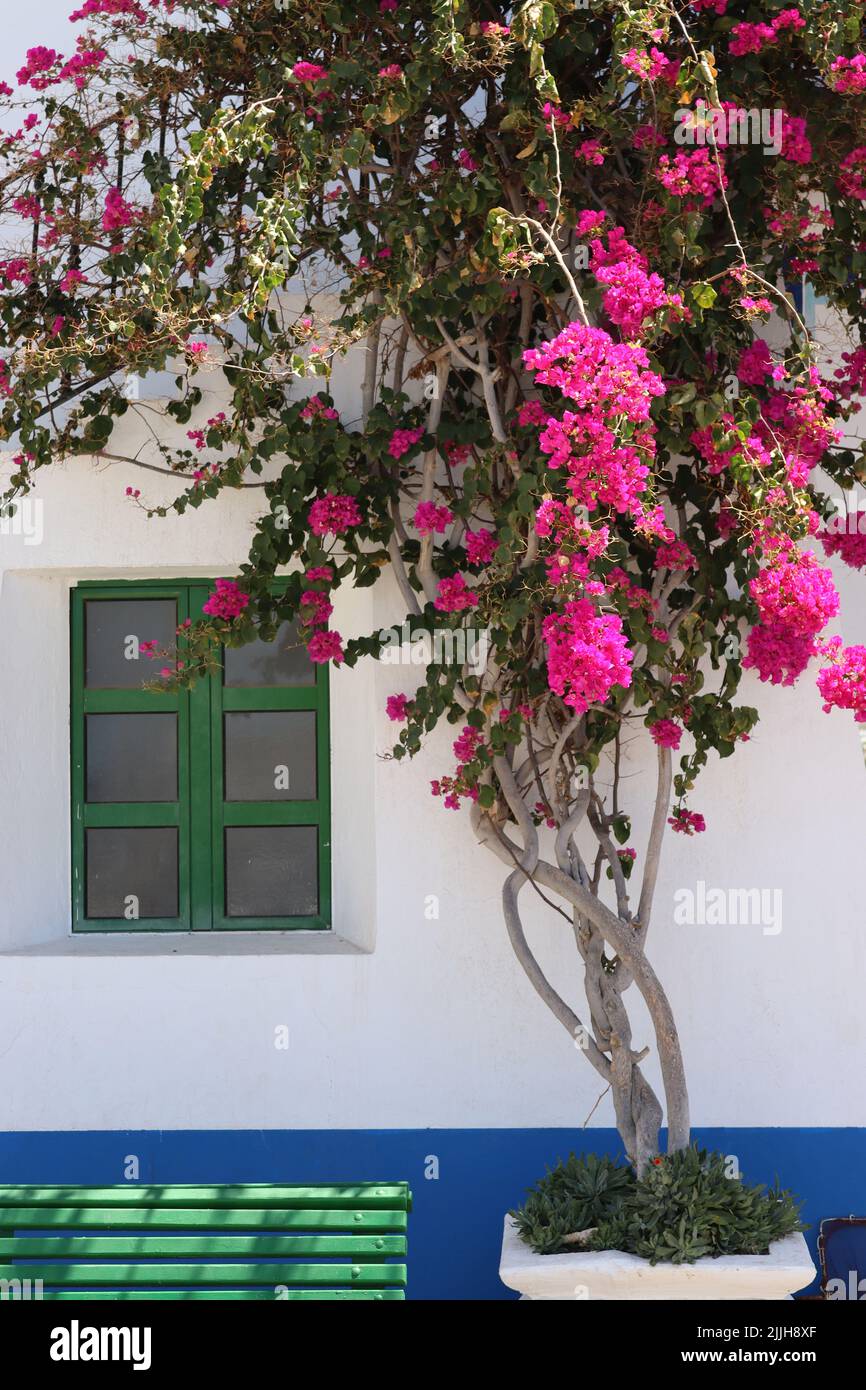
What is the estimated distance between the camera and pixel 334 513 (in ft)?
13.6

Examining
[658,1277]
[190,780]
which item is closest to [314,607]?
[190,780]

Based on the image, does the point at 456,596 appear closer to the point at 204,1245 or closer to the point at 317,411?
the point at 317,411

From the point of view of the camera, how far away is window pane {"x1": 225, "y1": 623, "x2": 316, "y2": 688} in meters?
4.97

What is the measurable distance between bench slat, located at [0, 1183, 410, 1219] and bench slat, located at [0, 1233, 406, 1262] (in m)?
0.08

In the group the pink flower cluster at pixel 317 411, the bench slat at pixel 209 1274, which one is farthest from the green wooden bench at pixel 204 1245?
the pink flower cluster at pixel 317 411

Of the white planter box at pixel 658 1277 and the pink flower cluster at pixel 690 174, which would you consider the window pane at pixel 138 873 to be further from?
the pink flower cluster at pixel 690 174

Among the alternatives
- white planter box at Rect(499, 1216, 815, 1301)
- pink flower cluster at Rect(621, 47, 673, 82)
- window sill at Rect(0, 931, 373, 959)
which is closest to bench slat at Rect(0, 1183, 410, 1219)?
white planter box at Rect(499, 1216, 815, 1301)

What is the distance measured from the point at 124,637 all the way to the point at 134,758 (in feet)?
1.31

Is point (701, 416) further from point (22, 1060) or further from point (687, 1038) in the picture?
point (22, 1060)

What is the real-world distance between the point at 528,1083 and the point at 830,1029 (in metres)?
0.91

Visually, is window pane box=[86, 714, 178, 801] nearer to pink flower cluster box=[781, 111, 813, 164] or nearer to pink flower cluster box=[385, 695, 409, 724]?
pink flower cluster box=[385, 695, 409, 724]

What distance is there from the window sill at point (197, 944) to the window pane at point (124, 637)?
82 cm

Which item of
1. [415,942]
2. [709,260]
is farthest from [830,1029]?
[709,260]

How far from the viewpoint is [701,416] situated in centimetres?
357
